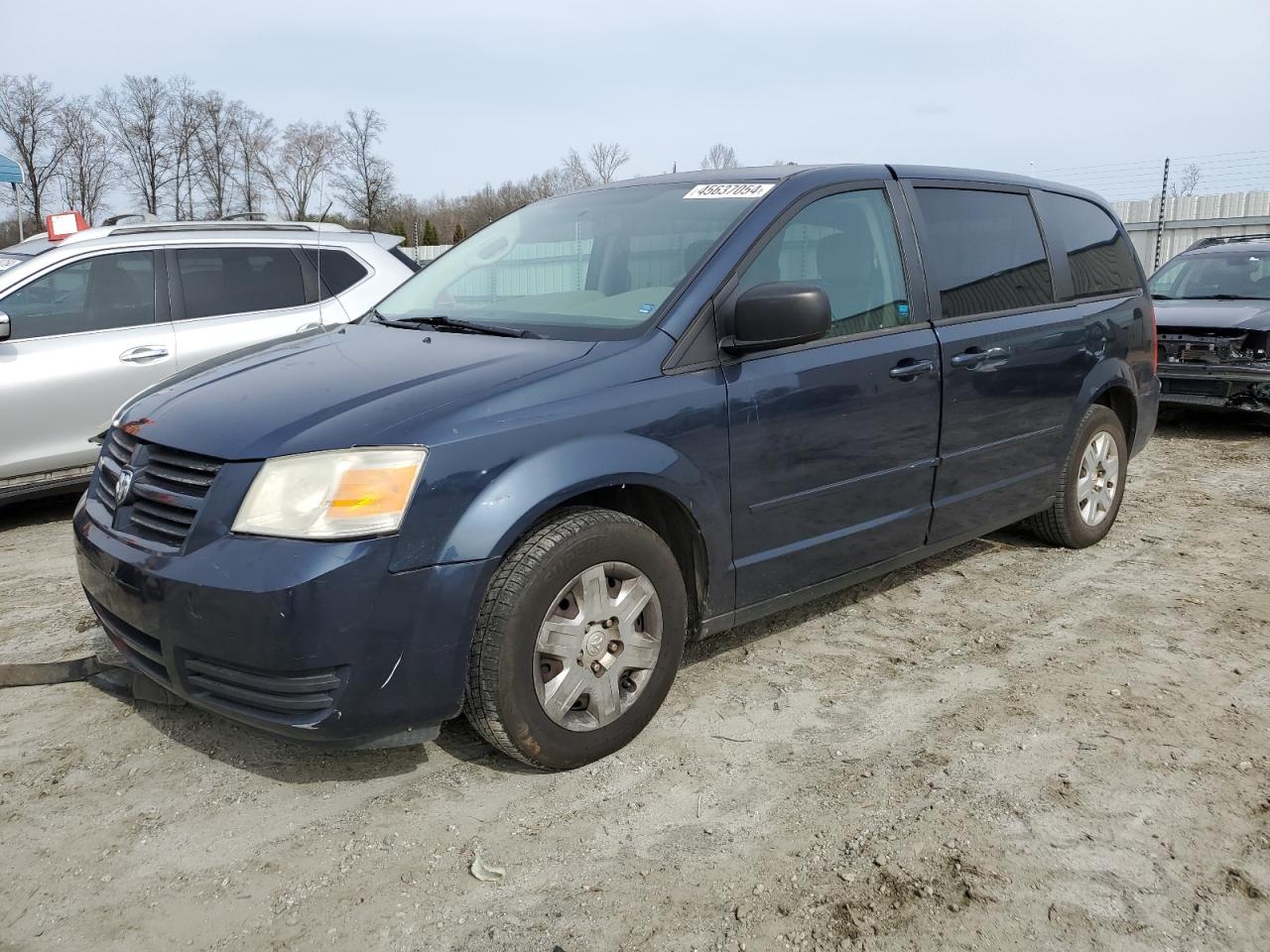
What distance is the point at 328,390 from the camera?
2949 millimetres

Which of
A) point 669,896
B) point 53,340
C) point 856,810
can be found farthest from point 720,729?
point 53,340

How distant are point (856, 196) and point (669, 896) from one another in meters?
2.61

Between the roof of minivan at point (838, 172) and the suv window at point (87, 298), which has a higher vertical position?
the roof of minivan at point (838, 172)

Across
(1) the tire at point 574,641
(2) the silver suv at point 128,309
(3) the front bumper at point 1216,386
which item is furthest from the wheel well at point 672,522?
(3) the front bumper at point 1216,386

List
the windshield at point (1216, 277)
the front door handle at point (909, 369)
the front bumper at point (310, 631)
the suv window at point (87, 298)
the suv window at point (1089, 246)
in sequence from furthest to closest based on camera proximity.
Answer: the windshield at point (1216, 277)
the suv window at point (87, 298)
the suv window at point (1089, 246)
the front door handle at point (909, 369)
the front bumper at point (310, 631)

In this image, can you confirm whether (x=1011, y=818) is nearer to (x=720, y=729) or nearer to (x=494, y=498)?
(x=720, y=729)

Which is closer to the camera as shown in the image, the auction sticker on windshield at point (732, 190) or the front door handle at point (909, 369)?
the auction sticker on windshield at point (732, 190)

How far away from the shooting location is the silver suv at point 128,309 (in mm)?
5621

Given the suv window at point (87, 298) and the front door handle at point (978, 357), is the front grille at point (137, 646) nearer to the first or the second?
the front door handle at point (978, 357)

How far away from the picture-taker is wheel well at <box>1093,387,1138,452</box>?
17.0 ft

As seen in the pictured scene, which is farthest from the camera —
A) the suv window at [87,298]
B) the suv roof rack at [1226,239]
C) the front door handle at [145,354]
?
the suv roof rack at [1226,239]

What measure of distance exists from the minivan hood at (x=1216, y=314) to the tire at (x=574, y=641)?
698cm

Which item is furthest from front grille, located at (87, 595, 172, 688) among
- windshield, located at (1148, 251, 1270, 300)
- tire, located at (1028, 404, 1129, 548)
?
windshield, located at (1148, 251, 1270, 300)

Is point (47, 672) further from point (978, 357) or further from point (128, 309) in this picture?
point (978, 357)
